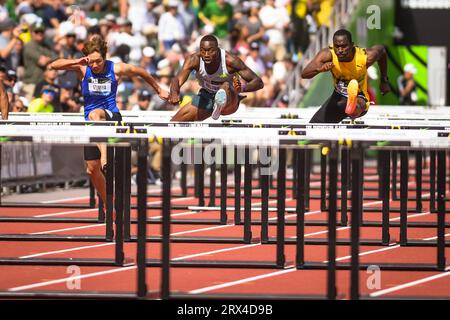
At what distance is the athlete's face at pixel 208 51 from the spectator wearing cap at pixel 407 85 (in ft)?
52.2

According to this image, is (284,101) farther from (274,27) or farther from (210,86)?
(210,86)

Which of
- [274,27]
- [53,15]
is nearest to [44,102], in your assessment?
[53,15]

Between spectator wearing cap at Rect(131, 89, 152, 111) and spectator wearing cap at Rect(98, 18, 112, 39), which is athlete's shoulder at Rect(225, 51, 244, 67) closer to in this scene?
spectator wearing cap at Rect(131, 89, 152, 111)

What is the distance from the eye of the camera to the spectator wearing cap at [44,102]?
65.6ft

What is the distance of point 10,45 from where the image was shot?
22641 millimetres

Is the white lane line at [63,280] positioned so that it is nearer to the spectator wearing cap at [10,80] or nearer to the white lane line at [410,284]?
the white lane line at [410,284]

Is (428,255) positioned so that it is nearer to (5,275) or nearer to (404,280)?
(404,280)

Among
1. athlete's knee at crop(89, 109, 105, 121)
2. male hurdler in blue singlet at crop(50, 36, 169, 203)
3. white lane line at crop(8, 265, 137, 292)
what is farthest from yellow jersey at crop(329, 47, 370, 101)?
white lane line at crop(8, 265, 137, 292)

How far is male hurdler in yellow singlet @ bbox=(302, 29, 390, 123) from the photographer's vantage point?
1452 centimetres

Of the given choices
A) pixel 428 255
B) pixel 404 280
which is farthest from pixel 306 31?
pixel 404 280

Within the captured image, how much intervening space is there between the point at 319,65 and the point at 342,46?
1.09ft

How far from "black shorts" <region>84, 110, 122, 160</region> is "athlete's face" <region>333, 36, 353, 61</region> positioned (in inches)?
102

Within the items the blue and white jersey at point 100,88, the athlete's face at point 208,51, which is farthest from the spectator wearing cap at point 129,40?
the athlete's face at point 208,51
